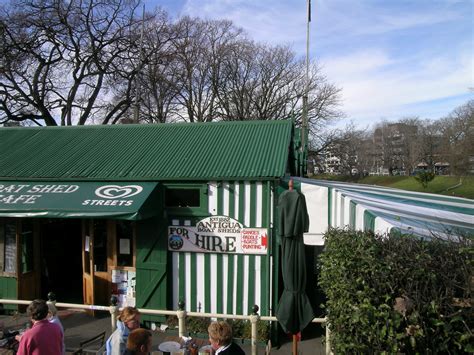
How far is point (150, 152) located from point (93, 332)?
13.9ft

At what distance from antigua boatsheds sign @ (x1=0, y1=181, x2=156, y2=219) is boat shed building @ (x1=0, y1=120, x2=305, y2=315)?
23 millimetres

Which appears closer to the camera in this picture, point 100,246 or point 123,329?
point 123,329

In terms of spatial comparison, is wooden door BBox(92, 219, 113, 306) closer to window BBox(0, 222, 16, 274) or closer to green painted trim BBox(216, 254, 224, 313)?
window BBox(0, 222, 16, 274)

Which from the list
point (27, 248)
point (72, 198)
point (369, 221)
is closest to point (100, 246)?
point (72, 198)

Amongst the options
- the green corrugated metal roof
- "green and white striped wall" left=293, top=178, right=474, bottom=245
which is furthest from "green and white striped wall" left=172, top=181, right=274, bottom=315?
"green and white striped wall" left=293, top=178, right=474, bottom=245

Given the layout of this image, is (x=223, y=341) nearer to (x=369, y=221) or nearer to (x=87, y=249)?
(x=369, y=221)

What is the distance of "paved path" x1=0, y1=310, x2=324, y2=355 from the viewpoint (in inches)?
292

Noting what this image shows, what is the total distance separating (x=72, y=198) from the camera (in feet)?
25.4

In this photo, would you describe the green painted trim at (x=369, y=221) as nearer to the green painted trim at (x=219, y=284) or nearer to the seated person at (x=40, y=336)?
the seated person at (x=40, y=336)

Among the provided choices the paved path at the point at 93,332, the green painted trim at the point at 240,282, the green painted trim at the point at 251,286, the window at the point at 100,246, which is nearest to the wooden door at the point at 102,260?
the window at the point at 100,246

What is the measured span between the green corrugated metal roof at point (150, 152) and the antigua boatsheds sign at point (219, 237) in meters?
1.03

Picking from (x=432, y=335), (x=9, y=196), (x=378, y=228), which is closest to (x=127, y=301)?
(x=9, y=196)

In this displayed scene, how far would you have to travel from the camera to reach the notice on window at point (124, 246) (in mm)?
8672

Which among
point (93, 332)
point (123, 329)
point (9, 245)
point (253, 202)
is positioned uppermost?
point (253, 202)
